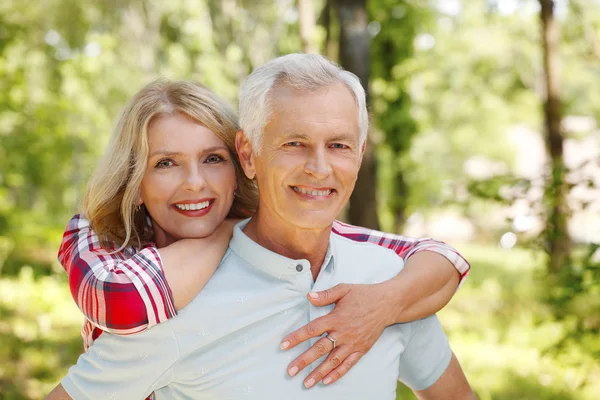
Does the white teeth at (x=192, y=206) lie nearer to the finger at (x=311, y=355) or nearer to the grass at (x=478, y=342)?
the finger at (x=311, y=355)

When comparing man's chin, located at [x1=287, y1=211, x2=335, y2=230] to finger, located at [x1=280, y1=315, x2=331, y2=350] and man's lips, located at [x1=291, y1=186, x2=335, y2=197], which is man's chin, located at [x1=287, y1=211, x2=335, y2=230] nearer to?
man's lips, located at [x1=291, y1=186, x2=335, y2=197]

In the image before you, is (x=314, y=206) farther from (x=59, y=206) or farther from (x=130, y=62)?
(x=130, y=62)

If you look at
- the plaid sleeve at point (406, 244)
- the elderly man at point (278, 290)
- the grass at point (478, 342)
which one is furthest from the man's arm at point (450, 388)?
the grass at point (478, 342)

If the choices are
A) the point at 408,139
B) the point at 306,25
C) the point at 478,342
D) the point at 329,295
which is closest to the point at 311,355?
the point at 329,295

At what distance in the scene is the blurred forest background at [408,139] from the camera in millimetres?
3984

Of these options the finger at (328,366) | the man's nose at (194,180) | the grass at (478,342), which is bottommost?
the grass at (478,342)

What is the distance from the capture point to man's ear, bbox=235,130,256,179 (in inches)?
83.3

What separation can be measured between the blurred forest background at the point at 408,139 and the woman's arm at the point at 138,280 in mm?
856

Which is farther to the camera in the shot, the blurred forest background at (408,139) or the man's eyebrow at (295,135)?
the blurred forest background at (408,139)

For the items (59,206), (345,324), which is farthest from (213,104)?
(59,206)

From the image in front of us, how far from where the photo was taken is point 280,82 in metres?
1.98

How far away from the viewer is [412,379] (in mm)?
2230

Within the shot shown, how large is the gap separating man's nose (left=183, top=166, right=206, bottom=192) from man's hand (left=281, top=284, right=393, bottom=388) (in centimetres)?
53

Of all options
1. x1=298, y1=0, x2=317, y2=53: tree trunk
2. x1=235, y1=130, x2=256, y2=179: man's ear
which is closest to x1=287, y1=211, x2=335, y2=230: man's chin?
x1=235, y1=130, x2=256, y2=179: man's ear
